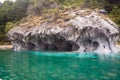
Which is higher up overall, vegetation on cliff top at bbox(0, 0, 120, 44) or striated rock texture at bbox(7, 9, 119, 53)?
vegetation on cliff top at bbox(0, 0, 120, 44)

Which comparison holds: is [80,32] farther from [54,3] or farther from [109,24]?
[54,3]

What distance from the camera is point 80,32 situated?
200 ft

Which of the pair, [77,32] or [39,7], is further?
[39,7]

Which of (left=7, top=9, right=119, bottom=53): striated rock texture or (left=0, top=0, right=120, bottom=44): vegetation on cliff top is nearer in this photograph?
(left=7, top=9, right=119, bottom=53): striated rock texture

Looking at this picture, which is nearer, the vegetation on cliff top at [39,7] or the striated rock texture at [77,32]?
the striated rock texture at [77,32]

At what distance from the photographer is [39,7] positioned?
312ft

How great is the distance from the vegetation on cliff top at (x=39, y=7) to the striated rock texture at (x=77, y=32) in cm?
873

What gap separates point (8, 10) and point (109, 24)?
6184 cm

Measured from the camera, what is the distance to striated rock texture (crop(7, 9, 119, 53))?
6109 cm

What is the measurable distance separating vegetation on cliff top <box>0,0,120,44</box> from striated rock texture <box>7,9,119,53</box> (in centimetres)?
873

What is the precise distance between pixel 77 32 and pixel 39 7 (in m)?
37.7

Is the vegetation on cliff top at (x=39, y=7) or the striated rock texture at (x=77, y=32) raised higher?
the vegetation on cliff top at (x=39, y=7)

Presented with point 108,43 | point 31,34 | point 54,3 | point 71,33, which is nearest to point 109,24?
point 108,43

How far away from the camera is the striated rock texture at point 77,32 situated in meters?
61.1
